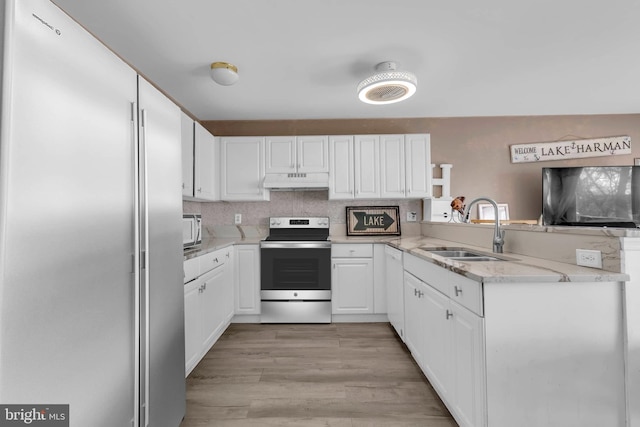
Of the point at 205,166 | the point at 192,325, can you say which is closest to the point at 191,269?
the point at 192,325

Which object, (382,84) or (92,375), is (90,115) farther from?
(382,84)

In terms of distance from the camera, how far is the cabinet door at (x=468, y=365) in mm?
1245

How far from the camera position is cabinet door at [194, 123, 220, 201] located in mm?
2809

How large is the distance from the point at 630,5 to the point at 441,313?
7.56ft

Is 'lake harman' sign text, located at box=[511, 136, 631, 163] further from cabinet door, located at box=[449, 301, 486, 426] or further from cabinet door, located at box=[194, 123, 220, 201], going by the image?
cabinet door, located at box=[194, 123, 220, 201]

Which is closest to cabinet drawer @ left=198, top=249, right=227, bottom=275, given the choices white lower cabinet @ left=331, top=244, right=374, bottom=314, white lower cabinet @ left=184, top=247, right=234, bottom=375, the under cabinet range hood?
white lower cabinet @ left=184, top=247, right=234, bottom=375

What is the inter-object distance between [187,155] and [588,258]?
9.34 ft

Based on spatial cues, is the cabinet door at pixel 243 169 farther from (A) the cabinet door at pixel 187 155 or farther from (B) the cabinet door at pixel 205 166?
(A) the cabinet door at pixel 187 155

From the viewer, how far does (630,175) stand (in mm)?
3494

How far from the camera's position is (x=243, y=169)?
3.48 meters

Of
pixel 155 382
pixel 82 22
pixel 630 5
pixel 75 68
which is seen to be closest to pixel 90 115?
pixel 75 68

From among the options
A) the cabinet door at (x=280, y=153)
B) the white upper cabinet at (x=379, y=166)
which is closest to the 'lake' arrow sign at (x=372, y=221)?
the white upper cabinet at (x=379, y=166)

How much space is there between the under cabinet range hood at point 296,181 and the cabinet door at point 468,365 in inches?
86.8

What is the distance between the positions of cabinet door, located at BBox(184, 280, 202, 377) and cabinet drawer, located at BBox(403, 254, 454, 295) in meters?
1.66
